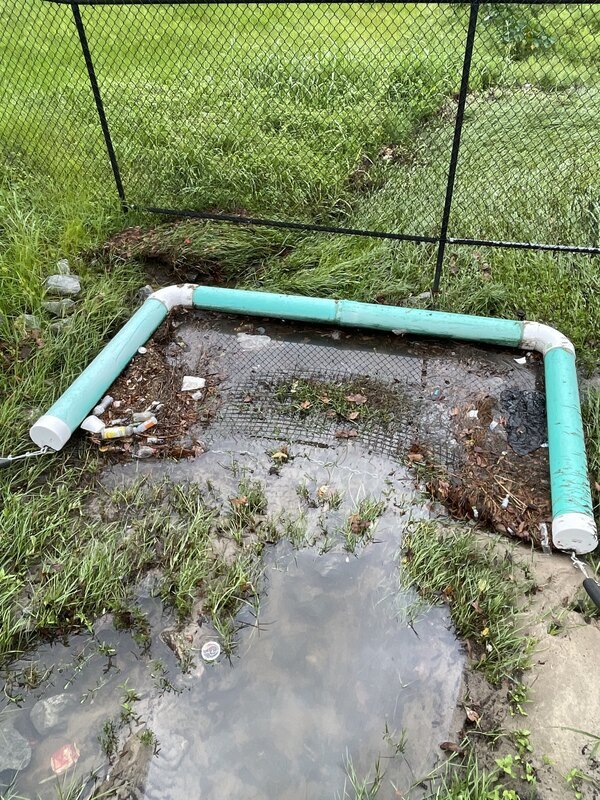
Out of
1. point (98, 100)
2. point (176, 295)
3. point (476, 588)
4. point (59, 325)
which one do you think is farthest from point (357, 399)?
point (98, 100)

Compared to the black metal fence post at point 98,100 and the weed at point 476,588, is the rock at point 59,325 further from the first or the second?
the weed at point 476,588

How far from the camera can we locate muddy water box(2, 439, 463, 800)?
218cm

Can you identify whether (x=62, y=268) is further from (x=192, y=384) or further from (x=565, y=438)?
(x=565, y=438)

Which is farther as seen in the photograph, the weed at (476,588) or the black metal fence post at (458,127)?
the black metal fence post at (458,127)

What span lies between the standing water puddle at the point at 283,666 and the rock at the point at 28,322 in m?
1.26

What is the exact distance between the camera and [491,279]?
13.9ft

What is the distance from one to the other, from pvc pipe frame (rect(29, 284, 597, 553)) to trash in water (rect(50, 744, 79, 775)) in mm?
1407

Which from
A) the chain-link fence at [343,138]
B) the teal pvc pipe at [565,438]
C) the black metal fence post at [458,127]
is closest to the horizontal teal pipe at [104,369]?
the chain-link fence at [343,138]

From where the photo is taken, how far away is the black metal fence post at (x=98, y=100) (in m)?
3.72

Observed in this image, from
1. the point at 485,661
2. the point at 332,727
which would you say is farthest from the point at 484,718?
the point at 332,727

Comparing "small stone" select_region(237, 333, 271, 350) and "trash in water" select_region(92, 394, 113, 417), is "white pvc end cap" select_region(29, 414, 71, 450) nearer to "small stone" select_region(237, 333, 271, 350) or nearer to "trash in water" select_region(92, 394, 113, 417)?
"trash in water" select_region(92, 394, 113, 417)

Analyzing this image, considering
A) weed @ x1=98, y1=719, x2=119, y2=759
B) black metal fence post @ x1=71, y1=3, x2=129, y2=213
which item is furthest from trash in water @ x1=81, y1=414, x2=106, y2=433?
black metal fence post @ x1=71, y1=3, x2=129, y2=213

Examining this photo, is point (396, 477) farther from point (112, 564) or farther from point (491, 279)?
point (491, 279)

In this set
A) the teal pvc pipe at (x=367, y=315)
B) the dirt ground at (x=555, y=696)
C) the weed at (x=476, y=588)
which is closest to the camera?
the dirt ground at (x=555, y=696)
